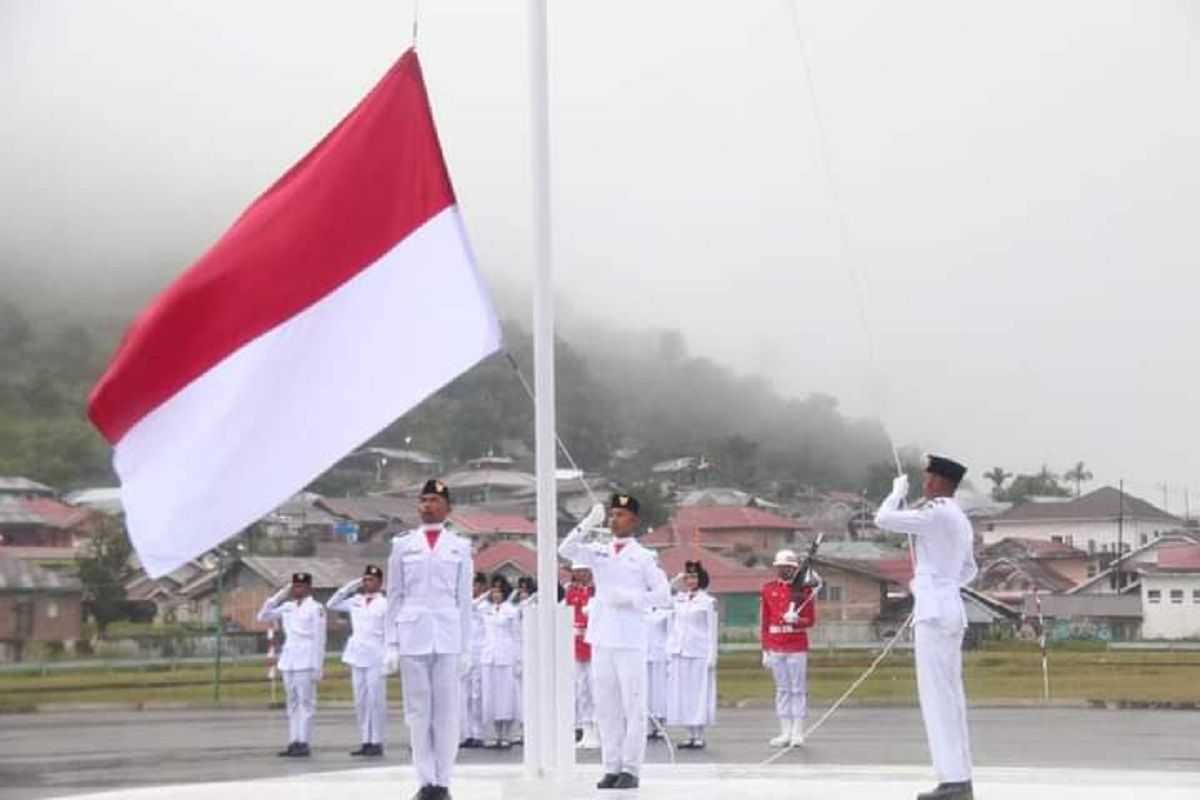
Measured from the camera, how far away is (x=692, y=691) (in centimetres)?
1379

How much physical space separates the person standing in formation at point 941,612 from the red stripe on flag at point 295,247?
2.41 metres

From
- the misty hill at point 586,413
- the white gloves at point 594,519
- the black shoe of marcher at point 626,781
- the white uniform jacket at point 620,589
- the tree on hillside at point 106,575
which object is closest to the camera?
the white gloves at point 594,519

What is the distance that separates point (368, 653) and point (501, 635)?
1.09 m

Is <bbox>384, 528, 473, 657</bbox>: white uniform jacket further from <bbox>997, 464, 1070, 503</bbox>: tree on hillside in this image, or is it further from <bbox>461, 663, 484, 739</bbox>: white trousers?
<bbox>997, 464, 1070, 503</bbox>: tree on hillside

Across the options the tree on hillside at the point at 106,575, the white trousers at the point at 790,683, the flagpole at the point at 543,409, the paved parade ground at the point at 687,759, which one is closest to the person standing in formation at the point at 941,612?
the paved parade ground at the point at 687,759

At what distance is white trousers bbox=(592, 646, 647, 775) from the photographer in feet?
29.6

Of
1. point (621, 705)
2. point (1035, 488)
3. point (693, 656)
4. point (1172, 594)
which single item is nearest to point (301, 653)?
point (693, 656)

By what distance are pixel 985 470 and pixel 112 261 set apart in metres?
10.0

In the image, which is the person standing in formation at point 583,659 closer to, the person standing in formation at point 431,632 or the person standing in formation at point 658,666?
the person standing in formation at point 658,666

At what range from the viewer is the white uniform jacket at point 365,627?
13562 millimetres

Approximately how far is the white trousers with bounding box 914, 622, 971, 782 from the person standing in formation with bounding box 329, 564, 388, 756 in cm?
603

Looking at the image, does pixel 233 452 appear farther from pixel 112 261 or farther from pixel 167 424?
pixel 112 261

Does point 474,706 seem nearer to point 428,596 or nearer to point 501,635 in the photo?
point 501,635

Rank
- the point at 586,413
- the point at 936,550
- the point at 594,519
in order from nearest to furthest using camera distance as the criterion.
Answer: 1. the point at 936,550
2. the point at 594,519
3. the point at 586,413
